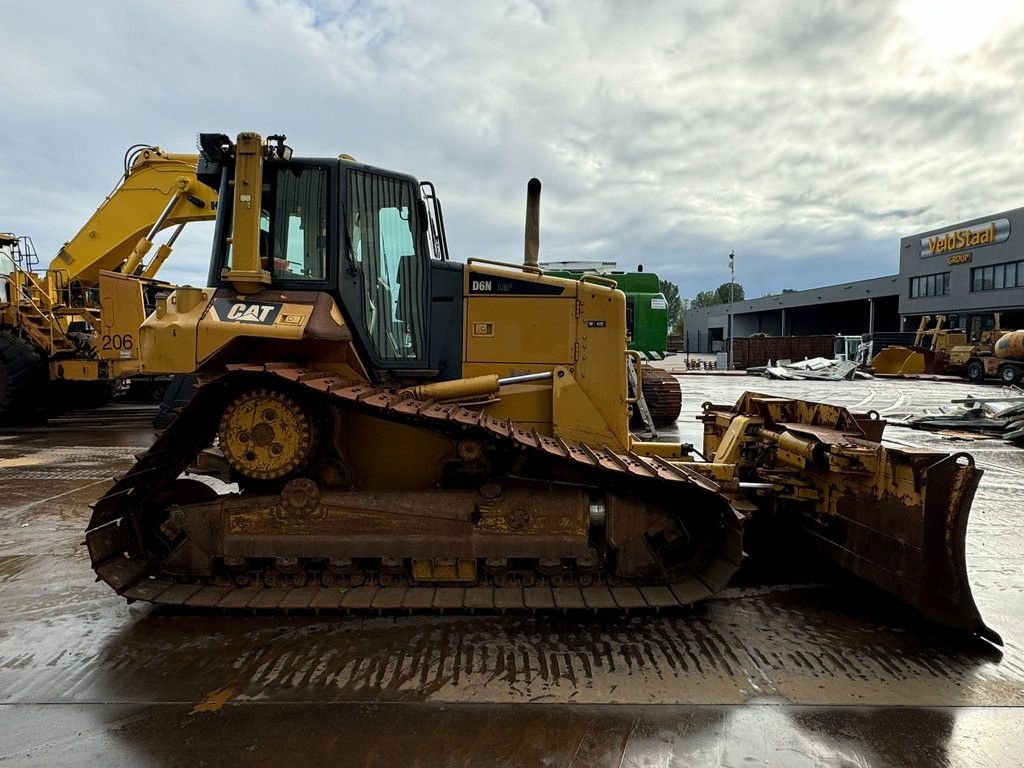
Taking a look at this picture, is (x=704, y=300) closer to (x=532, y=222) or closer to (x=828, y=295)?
(x=828, y=295)

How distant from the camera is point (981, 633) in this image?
3402mm

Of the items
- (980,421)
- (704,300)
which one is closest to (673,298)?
(704,300)

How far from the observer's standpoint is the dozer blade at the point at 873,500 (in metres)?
3.37

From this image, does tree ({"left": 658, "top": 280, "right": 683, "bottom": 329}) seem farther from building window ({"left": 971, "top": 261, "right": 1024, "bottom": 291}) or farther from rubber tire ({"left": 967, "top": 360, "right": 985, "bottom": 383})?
rubber tire ({"left": 967, "top": 360, "right": 985, "bottom": 383})

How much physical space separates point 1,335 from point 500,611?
13.7 metres

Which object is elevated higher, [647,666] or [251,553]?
[251,553]

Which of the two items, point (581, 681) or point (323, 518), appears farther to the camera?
point (323, 518)

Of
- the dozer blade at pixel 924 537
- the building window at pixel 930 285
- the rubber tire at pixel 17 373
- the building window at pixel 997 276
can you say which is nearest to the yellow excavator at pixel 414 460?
the dozer blade at pixel 924 537

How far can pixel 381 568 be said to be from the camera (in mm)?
3809

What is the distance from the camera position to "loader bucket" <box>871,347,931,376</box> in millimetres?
28781

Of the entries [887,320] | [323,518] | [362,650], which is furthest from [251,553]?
[887,320]

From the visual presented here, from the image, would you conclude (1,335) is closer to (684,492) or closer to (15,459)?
(15,459)

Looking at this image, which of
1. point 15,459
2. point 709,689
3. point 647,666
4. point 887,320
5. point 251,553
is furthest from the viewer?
point 887,320

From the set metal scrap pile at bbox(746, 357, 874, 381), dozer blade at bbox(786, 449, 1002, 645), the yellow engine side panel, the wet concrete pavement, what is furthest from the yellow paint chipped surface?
metal scrap pile at bbox(746, 357, 874, 381)
